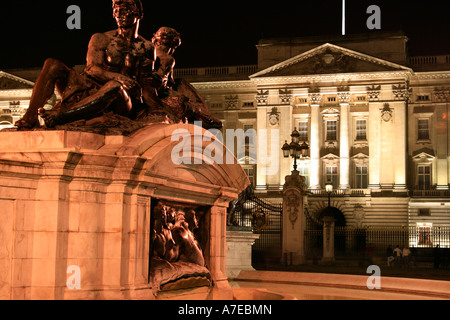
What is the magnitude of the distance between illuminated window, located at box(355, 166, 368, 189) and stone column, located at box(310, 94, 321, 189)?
3.04 m

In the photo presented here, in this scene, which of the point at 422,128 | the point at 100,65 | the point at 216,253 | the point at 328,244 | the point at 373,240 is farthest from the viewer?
the point at 422,128

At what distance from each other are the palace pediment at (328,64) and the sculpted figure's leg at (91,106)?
5082 centimetres

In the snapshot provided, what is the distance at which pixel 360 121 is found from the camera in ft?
192

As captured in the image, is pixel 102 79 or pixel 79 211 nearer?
pixel 79 211

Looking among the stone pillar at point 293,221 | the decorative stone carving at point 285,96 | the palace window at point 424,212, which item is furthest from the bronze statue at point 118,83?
the decorative stone carving at point 285,96

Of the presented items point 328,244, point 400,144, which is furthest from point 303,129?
point 328,244

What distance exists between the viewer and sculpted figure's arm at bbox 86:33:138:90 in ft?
23.3

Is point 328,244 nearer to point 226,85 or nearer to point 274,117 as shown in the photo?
point 274,117

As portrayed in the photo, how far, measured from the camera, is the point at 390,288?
406 inches

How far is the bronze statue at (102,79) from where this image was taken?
681 centimetres

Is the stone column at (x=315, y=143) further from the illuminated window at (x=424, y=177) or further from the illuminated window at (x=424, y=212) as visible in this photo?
the illuminated window at (x=424, y=212)

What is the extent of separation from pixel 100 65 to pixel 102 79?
22cm

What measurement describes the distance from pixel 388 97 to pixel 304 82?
22.1ft

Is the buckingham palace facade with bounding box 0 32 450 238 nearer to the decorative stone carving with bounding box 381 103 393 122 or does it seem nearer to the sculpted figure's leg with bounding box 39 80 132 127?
the decorative stone carving with bounding box 381 103 393 122
